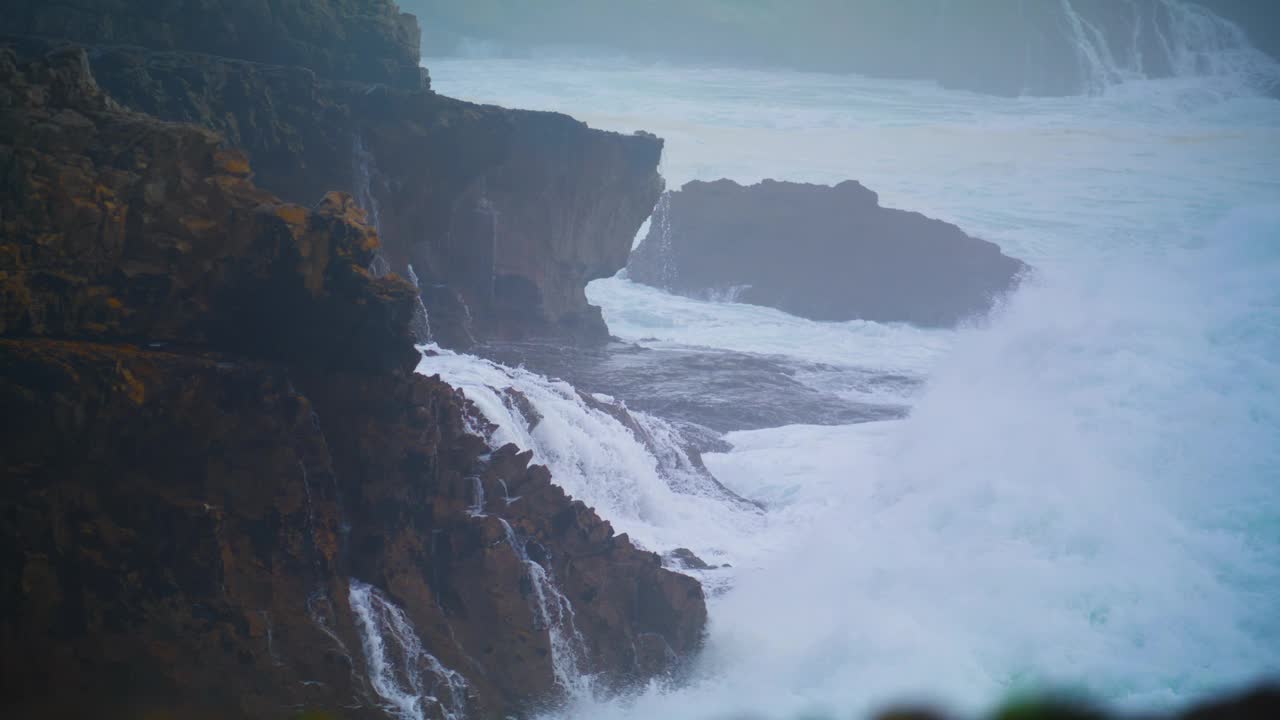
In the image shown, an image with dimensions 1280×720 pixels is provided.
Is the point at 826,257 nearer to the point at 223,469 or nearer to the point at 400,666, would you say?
the point at 400,666

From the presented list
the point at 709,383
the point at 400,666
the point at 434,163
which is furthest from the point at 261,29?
the point at 400,666

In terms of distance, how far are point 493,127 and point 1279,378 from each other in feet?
59.4

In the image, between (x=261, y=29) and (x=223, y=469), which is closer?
(x=223, y=469)

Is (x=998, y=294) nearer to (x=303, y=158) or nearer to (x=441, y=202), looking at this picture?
(x=441, y=202)

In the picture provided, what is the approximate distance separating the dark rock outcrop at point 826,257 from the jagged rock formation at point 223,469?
2766 cm

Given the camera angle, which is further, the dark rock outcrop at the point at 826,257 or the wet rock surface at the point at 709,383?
the dark rock outcrop at the point at 826,257

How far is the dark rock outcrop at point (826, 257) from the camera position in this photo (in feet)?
127

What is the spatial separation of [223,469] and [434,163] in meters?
14.3

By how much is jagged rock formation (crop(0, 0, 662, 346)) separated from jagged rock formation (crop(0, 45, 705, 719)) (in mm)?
7310

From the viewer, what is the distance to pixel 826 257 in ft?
130

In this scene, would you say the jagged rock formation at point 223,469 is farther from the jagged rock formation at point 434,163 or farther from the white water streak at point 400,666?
the jagged rock formation at point 434,163

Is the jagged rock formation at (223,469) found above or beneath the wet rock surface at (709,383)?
above

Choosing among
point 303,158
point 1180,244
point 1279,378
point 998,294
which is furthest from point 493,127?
point 1180,244

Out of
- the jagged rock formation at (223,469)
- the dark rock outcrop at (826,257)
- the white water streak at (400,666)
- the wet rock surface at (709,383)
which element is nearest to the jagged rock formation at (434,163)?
the wet rock surface at (709,383)
